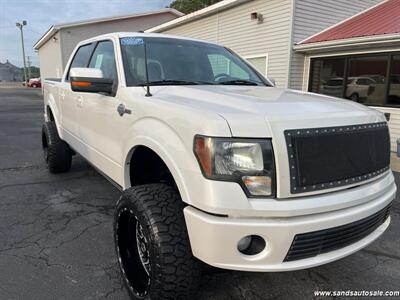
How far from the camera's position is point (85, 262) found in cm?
288

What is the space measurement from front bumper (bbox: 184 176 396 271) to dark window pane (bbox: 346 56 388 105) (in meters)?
8.22

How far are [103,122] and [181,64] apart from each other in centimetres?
91

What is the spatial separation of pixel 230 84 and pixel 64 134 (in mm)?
2597

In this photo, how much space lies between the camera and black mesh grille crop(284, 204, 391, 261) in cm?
190

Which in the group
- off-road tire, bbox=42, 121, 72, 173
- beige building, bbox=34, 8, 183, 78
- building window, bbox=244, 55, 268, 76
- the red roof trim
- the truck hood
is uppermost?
beige building, bbox=34, 8, 183, 78

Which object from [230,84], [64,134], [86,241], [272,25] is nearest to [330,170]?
[230,84]

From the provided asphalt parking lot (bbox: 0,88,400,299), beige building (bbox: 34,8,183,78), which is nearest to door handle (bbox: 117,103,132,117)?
asphalt parking lot (bbox: 0,88,400,299)

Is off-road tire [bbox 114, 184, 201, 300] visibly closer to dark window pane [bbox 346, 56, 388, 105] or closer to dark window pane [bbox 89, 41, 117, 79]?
dark window pane [bbox 89, 41, 117, 79]

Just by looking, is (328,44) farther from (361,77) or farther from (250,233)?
(250,233)

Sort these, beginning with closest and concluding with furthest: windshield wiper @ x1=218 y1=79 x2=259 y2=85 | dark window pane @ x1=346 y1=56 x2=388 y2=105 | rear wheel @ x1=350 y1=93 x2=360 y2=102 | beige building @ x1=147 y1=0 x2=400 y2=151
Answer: windshield wiper @ x1=218 y1=79 x2=259 y2=85 → beige building @ x1=147 y1=0 x2=400 y2=151 → dark window pane @ x1=346 y1=56 x2=388 y2=105 → rear wheel @ x1=350 y1=93 x2=360 y2=102

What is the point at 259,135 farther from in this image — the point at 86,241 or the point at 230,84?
the point at 86,241

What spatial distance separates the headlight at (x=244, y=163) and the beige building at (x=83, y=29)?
79.2 feet

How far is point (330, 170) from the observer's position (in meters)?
1.99

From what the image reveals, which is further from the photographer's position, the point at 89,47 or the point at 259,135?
the point at 89,47
